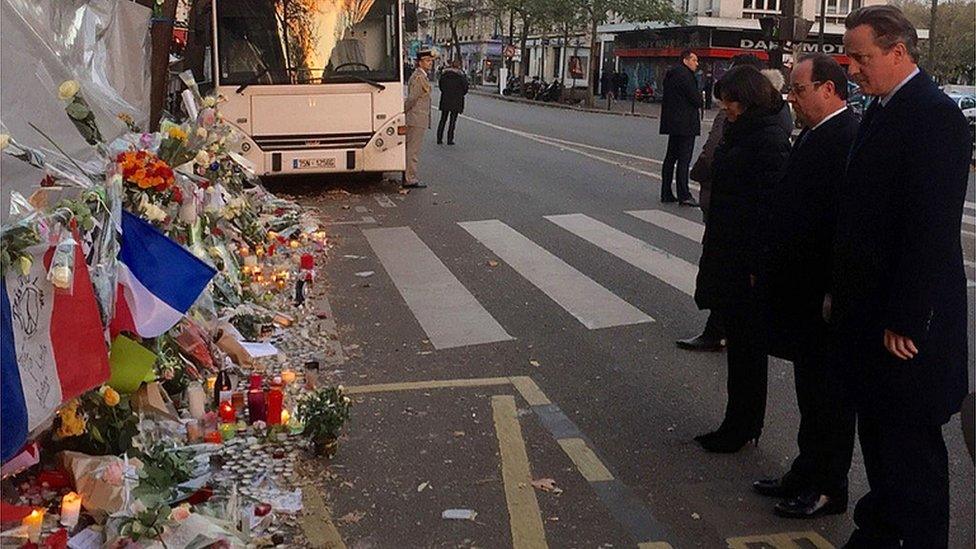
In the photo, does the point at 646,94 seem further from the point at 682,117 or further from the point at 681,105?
the point at 682,117

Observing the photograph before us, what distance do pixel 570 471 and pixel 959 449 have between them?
6.71 ft

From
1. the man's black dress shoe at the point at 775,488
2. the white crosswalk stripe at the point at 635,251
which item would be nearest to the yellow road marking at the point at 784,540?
the man's black dress shoe at the point at 775,488

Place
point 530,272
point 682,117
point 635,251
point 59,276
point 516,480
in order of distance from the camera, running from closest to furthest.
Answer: point 59,276 < point 516,480 < point 530,272 < point 635,251 < point 682,117

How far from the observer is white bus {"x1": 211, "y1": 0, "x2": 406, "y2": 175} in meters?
13.6

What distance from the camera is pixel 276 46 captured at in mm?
13711

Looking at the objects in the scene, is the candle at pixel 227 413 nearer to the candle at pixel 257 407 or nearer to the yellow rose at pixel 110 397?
the candle at pixel 257 407

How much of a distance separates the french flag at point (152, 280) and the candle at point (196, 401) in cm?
58

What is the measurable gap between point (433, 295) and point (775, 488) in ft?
14.2

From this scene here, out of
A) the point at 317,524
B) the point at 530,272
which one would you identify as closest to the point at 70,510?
the point at 317,524

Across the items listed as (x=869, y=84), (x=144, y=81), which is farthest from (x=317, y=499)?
(x=144, y=81)

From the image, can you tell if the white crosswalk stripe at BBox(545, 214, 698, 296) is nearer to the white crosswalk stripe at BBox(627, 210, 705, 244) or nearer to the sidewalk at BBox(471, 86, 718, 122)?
the white crosswalk stripe at BBox(627, 210, 705, 244)

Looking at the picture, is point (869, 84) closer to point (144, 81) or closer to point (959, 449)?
point (959, 449)

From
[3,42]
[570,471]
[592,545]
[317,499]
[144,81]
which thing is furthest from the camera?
[144,81]

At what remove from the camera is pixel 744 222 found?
17.0 feet
